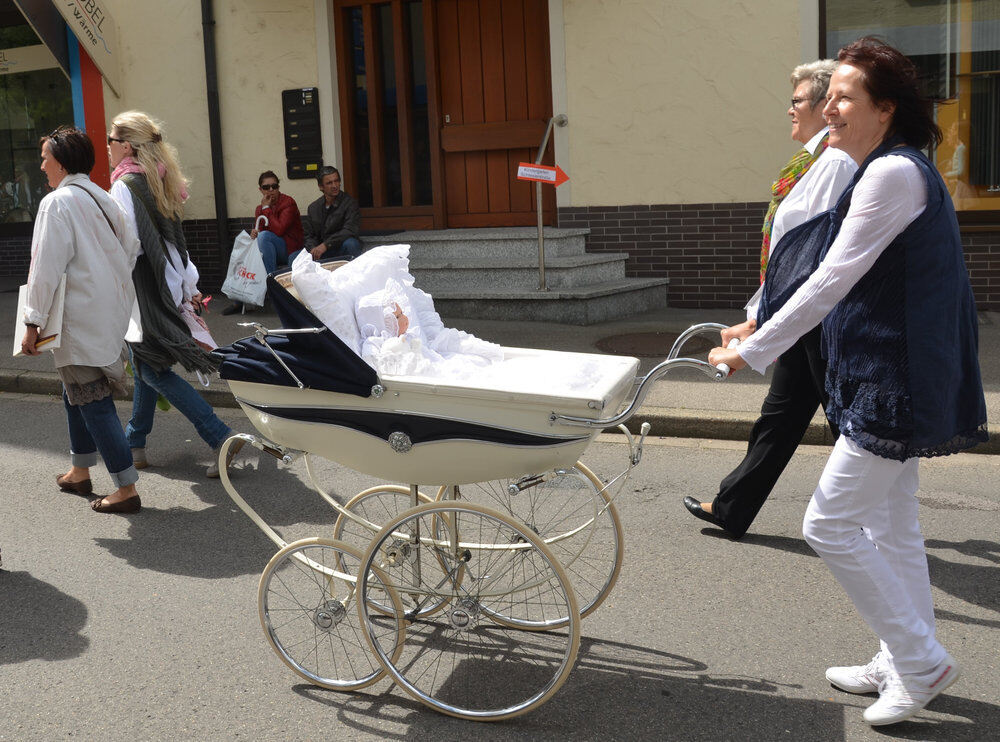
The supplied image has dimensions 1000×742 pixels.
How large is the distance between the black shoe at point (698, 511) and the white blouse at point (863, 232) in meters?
1.98

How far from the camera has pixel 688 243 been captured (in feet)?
34.8

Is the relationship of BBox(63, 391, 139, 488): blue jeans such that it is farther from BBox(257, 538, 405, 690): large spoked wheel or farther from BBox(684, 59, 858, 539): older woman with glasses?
BBox(684, 59, 858, 539): older woman with glasses

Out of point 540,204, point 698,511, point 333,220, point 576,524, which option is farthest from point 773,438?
point 333,220

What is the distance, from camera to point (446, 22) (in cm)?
1146

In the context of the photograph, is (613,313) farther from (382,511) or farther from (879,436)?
(879,436)

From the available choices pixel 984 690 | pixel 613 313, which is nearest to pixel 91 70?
pixel 613 313

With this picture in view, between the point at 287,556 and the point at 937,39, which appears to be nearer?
the point at 287,556

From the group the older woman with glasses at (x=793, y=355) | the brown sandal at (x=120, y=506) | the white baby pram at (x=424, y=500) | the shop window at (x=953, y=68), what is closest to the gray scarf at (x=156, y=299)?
the brown sandal at (x=120, y=506)

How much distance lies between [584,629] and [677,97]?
24.6 feet

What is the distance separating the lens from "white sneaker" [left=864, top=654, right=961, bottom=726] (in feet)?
10.2

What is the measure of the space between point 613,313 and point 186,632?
6740mm

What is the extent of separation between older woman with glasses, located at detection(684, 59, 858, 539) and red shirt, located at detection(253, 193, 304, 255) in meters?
7.28

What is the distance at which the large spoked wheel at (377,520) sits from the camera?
12.3ft

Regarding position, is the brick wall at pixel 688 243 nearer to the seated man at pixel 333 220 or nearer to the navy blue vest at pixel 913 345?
the seated man at pixel 333 220
